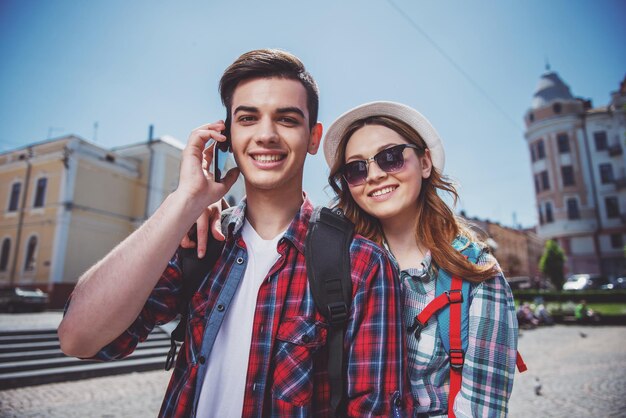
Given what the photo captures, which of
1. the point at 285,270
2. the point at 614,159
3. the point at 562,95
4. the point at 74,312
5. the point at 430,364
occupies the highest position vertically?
Result: the point at 562,95

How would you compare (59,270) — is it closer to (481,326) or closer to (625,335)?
(481,326)

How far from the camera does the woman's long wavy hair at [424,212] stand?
206 cm

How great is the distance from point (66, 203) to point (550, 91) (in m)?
46.6

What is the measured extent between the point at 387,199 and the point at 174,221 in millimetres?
1279

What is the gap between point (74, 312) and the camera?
1234mm

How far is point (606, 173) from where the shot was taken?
35812 millimetres

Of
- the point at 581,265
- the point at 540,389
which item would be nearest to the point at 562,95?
the point at 581,265

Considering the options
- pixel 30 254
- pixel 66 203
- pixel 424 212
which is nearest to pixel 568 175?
pixel 424 212

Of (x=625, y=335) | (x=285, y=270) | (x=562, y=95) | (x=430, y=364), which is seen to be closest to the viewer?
(x=285, y=270)

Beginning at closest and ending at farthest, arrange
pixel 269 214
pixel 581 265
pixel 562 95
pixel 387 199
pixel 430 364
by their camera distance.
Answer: pixel 430 364 → pixel 269 214 → pixel 387 199 → pixel 581 265 → pixel 562 95

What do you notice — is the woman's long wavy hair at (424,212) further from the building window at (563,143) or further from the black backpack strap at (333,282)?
the building window at (563,143)

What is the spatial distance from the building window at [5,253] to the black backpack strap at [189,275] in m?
29.4

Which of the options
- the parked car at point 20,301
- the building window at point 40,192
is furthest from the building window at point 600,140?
the building window at point 40,192

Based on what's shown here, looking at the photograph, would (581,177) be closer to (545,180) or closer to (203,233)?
(545,180)
